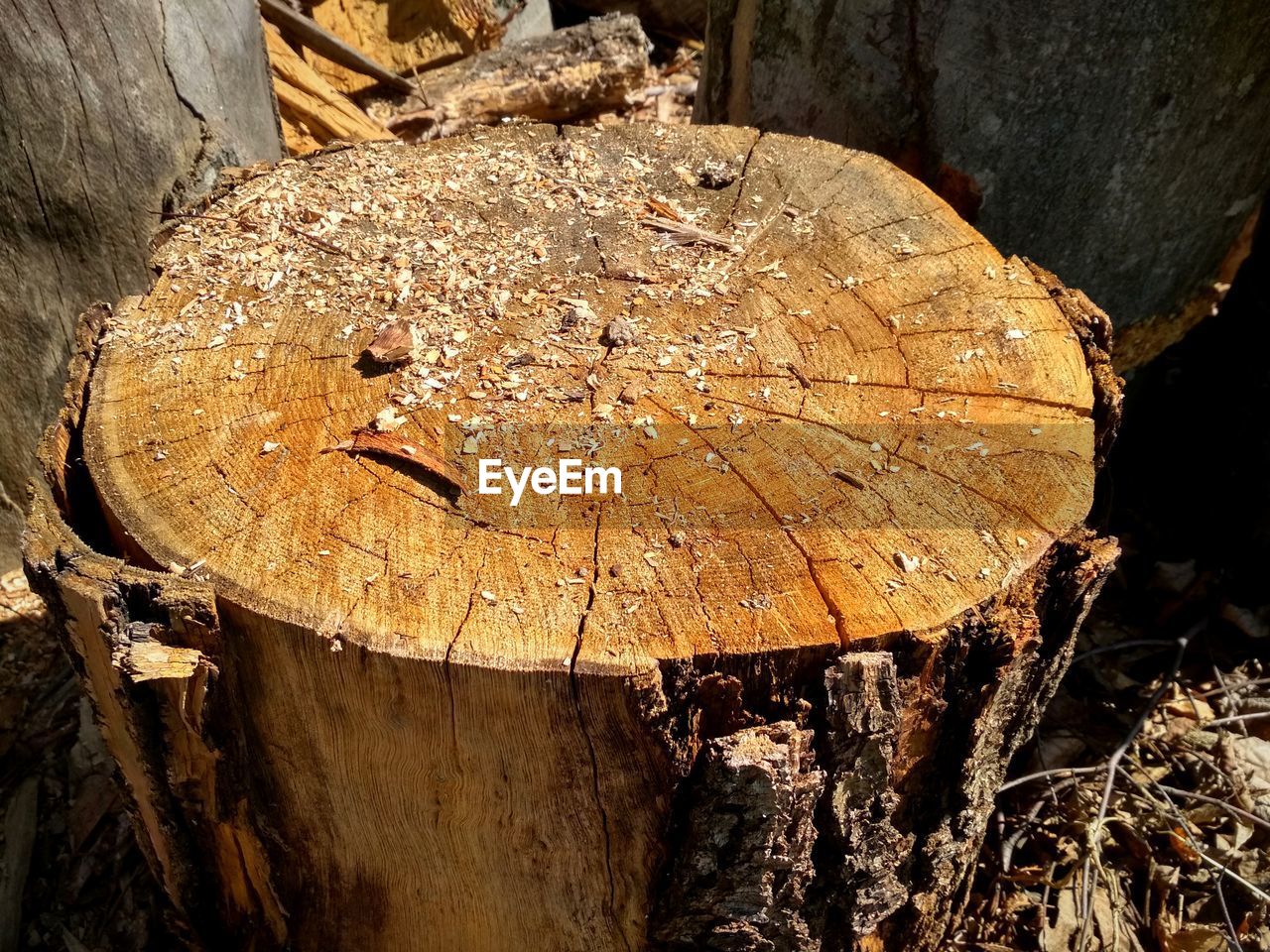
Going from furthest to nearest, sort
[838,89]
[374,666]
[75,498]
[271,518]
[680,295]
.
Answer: [838,89] → [680,295] → [75,498] → [271,518] → [374,666]

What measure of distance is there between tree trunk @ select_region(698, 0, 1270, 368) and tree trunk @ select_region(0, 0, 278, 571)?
58.2 inches

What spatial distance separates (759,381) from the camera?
185cm

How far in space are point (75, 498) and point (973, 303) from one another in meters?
1.55

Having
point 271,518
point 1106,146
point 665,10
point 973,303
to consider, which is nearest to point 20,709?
A: point 271,518

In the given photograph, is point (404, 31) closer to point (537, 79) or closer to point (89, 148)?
point (537, 79)

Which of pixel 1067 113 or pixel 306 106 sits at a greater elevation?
pixel 1067 113

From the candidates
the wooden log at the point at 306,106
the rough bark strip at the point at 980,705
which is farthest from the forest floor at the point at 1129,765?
the wooden log at the point at 306,106

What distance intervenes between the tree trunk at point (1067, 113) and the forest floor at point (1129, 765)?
441 millimetres

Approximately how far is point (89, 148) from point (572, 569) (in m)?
1.90

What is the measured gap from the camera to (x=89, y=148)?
2674 millimetres

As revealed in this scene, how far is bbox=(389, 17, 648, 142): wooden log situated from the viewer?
418 centimetres

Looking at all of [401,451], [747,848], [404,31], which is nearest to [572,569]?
[401,451]

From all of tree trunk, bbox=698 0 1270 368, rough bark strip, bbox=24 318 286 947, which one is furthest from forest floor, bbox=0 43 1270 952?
tree trunk, bbox=698 0 1270 368

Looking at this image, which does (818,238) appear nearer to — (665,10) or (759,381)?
(759,381)
